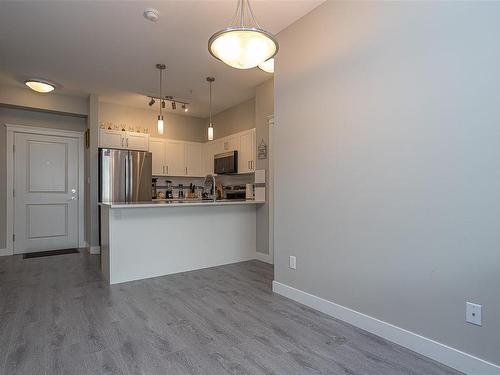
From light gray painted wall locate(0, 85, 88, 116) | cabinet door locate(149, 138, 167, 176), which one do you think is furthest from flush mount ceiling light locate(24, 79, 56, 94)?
cabinet door locate(149, 138, 167, 176)

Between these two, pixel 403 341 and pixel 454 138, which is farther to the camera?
pixel 403 341

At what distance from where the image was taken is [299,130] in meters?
2.87

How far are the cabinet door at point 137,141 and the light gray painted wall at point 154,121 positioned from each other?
331 mm

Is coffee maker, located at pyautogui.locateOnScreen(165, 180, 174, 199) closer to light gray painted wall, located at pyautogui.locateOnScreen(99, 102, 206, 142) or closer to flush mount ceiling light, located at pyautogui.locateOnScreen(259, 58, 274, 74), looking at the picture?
light gray painted wall, located at pyautogui.locateOnScreen(99, 102, 206, 142)

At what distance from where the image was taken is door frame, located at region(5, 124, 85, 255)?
16.3ft

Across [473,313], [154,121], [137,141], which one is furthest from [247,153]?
[473,313]

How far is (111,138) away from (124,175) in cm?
73

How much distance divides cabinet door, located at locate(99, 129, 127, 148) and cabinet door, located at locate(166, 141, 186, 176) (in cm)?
95

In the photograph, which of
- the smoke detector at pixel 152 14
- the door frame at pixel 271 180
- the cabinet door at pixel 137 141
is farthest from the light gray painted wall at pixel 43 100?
the door frame at pixel 271 180

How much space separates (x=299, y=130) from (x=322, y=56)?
2.31 ft

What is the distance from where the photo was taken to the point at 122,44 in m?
3.34

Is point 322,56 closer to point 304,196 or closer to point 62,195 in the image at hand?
point 304,196

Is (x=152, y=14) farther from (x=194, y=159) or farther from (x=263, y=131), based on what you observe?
(x=194, y=159)

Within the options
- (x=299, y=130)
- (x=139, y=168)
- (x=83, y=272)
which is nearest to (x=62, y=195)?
(x=139, y=168)
